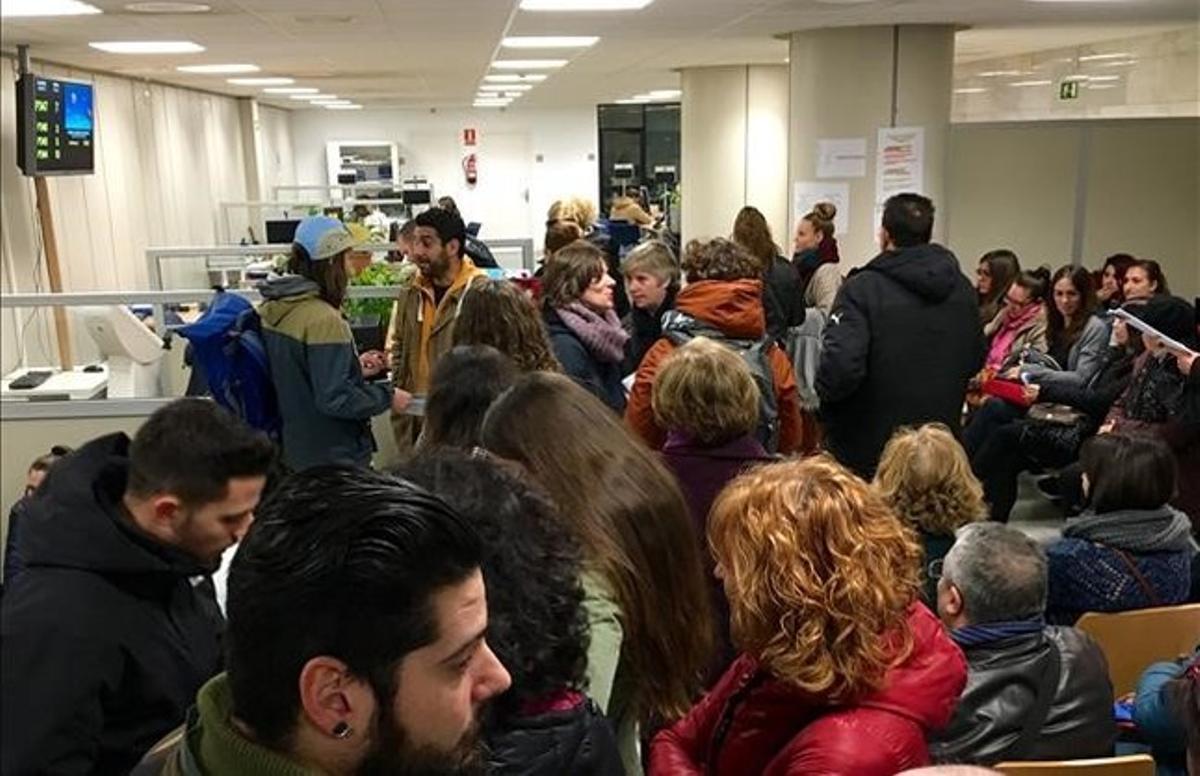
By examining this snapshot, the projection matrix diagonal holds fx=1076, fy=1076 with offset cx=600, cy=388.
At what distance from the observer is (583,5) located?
4.80 metres

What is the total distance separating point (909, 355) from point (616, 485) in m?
2.09

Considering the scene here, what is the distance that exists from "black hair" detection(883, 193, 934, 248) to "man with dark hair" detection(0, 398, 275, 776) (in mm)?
2220

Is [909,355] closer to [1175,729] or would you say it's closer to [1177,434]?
[1177,434]

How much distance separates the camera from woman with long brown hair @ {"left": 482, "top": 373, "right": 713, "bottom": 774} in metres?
1.44

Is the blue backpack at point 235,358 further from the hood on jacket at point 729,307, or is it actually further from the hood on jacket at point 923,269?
the hood on jacket at point 923,269

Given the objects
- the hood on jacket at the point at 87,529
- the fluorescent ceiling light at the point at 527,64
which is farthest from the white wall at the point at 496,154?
the hood on jacket at the point at 87,529

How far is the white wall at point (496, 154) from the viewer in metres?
17.9

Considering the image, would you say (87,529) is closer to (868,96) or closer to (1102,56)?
(868,96)

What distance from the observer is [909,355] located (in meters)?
3.39

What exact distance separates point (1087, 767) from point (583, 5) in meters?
3.96

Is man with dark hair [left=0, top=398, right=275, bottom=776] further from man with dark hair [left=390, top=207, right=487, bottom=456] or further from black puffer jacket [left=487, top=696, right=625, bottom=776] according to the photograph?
man with dark hair [left=390, top=207, right=487, bottom=456]

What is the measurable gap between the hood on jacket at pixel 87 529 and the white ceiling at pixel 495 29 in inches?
125

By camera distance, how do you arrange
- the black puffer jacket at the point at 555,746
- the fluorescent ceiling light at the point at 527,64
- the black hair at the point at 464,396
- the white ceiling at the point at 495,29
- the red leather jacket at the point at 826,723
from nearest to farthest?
the black puffer jacket at the point at 555,746
the red leather jacket at the point at 826,723
the black hair at the point at 464,396
the white ceiling at the point at 495,29
the fluorescent ceiling light at the point at 527,64

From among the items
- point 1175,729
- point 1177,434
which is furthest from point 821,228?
point 1175,729
